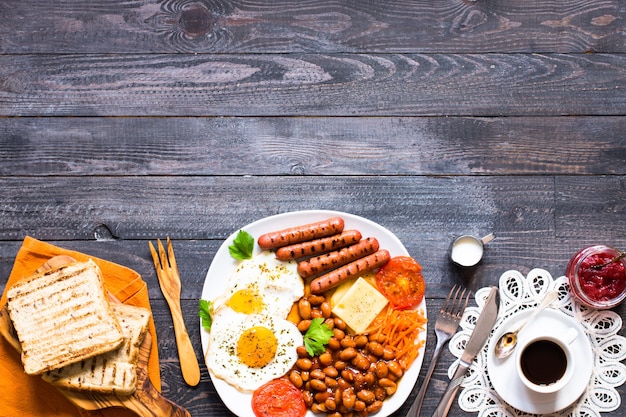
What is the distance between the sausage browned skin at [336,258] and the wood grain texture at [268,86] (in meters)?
0.73

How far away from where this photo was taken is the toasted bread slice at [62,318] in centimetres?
311

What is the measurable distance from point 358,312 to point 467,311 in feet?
1.96

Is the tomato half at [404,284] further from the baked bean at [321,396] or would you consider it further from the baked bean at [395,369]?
the baked bean at [321,396]

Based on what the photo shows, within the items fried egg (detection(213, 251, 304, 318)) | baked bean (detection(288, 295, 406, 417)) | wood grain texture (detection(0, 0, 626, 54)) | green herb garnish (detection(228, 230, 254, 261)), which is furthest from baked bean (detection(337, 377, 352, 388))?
wood grain texture (detection(0, 0, 626, 54))

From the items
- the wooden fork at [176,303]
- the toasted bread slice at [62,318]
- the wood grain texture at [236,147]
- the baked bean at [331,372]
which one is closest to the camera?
the toasted bread slice at [62,318]

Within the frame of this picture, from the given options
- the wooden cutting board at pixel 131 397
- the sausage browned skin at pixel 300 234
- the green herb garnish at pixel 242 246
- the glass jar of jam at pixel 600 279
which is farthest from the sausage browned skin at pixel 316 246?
the glass jar of jam at pixel 600 279

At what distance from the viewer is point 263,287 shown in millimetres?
3258

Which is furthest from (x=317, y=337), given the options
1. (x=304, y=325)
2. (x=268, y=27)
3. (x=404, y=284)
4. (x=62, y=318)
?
(x=268, y=27)

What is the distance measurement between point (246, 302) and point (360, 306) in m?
0.58

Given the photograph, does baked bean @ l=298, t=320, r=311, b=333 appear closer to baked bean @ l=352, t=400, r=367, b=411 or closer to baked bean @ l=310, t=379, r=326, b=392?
baked bean @ l=310, t=379, r=326, b=392

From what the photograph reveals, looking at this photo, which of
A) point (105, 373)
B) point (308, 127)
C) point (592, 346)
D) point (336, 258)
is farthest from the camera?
point (308, 127)

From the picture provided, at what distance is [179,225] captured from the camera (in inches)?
134

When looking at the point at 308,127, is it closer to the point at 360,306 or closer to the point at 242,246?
the point at 242,246

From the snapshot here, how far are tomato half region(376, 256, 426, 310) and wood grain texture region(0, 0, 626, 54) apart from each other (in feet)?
3.85
